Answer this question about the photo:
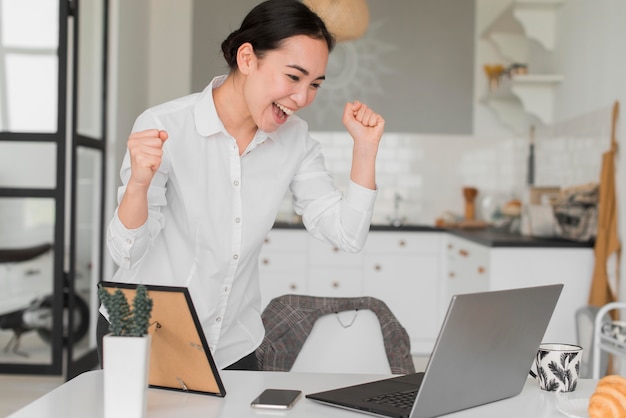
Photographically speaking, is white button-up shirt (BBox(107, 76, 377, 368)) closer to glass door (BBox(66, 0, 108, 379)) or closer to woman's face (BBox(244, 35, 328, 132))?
woman's face (BBox(244, 35, 328, 132))

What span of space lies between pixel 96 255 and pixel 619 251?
2999 mm

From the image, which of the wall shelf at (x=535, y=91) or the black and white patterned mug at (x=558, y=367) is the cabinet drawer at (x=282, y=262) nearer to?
the wall shelf at (x=535, y=91)

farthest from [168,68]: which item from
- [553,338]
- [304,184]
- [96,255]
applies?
[304,184]

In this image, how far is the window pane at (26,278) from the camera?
429 centimetres

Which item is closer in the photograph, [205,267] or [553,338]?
→ [205,267]

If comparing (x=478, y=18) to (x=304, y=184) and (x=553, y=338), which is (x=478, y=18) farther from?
(x=304, y=184)

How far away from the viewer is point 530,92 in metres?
4.87

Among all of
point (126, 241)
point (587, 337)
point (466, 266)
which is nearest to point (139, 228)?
point (126, 241)

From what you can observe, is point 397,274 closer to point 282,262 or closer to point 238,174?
point 282,262

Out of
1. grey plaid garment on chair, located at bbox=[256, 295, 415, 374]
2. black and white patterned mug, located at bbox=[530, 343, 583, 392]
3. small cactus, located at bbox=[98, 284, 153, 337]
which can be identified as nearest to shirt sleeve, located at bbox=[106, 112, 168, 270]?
small cactus, located at bbox=[98, 284, 153, 337]

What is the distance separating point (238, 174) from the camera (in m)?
1.78

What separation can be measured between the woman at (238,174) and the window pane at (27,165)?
2704mm

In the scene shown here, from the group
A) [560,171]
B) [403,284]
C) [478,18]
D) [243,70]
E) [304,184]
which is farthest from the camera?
[478,18]

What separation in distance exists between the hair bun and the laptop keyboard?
29cm
